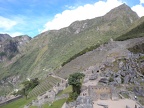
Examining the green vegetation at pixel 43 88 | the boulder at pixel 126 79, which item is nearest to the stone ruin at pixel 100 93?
the boulder at pixel 126 79

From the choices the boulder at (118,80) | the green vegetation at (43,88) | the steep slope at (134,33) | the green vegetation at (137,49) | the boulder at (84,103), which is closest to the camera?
the boulder at (84,103)

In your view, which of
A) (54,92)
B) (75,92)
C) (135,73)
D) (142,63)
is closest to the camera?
(75,92)

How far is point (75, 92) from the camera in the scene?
42.9 metres

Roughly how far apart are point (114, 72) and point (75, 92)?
11.1 m

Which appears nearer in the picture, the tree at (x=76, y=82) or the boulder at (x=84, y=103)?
the boulder at (x=84, y=103)

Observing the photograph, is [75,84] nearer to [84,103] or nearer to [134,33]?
[84,103]

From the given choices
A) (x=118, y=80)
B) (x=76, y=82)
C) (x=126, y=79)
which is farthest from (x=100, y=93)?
(x=126, y=79)

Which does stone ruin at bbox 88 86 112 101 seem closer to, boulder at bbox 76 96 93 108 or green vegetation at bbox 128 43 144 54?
boulder at bbox 76 96 93 108

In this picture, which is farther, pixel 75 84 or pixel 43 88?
pixel 43 88

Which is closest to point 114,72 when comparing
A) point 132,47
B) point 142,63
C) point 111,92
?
point 142,63

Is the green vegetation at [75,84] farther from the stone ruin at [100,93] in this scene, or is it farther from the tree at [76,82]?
the stone ruin at [100,93]

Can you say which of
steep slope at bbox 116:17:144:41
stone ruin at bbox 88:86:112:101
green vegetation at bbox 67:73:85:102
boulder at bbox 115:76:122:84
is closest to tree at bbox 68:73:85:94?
green vegetation at bbox 67:73:85:102

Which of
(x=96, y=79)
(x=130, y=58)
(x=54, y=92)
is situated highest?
(x=130, y=58)

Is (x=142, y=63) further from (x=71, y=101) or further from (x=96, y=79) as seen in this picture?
(x=71, y=101)
